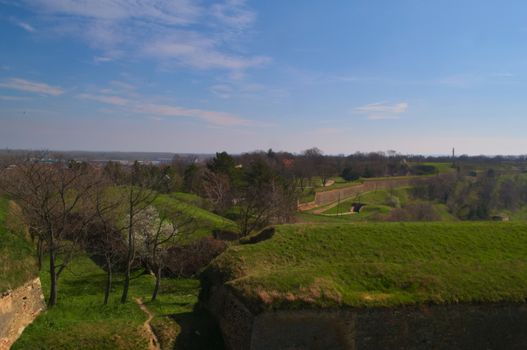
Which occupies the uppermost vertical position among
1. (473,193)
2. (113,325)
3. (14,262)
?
(14,262)

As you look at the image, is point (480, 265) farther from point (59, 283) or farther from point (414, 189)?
point (414, 189)

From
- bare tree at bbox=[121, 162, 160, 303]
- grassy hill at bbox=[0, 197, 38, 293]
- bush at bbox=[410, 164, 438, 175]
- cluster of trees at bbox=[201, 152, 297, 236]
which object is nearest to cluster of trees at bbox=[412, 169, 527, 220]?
bush at bbox=[410, 164, 438, 175]

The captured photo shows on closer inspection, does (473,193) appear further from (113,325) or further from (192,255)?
(113,325)

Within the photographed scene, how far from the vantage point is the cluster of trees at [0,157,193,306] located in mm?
15852

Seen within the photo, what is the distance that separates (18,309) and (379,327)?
35.1 feet

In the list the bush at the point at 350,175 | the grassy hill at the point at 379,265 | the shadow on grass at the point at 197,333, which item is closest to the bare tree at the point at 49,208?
the shadow on grass at the point at 197,333

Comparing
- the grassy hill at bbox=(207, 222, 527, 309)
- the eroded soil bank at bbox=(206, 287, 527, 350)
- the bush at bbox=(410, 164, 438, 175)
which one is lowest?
the eroded soil bank at bbox=(206, 287, 527, 350)

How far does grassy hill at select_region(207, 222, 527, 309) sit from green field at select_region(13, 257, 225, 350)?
202 cm

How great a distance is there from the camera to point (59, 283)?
19.8 meters

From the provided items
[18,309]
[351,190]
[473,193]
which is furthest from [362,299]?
[473,193]

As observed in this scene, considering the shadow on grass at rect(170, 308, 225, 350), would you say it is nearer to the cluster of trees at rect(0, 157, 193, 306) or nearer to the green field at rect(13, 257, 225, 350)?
the green field at rect(13, 257, 225, 350)

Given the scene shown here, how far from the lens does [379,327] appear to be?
1225 cm

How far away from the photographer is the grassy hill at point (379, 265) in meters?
12.5

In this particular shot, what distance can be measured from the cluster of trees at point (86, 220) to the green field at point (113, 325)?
878 mm
